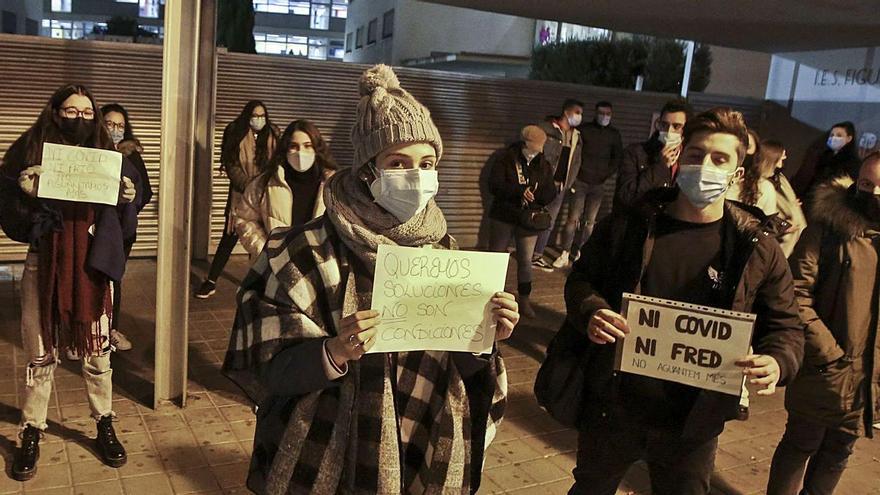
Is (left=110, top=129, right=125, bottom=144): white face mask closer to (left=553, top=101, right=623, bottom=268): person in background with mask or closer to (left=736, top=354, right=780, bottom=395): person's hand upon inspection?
(left=736, top=354, right=780, bottom=395): person's hand

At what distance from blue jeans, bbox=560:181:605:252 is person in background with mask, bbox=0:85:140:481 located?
7.22 m

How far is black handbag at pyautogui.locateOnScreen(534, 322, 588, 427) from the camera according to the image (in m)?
2.79

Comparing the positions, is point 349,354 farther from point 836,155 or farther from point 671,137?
point 836,155

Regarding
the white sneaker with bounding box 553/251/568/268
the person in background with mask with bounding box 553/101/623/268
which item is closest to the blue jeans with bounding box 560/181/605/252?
the person in background with mask with bounding box 553/101/623/268

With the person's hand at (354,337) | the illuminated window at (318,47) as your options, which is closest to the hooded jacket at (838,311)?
the person's hand at (354,337)

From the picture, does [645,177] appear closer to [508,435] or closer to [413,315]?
[508,435]

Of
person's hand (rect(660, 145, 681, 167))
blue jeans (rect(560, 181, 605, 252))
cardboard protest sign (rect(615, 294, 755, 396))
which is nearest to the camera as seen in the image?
cardboard protest sign (rect(615, 294, 755, 396))

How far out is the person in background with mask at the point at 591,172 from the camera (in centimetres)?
986

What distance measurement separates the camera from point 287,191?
4.79 meters

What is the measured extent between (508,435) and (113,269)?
2596mm

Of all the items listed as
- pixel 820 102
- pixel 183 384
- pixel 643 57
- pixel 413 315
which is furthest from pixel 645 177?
pixel 643 57

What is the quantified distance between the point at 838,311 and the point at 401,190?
2.41m

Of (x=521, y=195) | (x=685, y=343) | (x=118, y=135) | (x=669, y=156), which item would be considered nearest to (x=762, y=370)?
(x=685, y=343)

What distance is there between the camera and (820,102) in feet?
35.2
